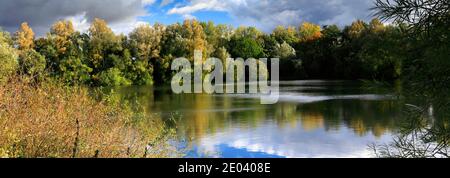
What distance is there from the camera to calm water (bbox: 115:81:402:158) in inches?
357

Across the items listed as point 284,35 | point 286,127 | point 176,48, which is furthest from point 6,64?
point 284,35

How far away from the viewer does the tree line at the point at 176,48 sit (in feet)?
104

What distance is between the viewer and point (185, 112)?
591 inches

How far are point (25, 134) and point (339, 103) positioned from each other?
45.1 ft

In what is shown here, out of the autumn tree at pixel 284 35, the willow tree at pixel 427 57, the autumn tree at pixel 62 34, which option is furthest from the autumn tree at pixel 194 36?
the willow tree at pixel 427 57

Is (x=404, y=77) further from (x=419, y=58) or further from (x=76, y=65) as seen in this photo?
(x=76, y=65)

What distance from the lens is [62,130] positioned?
4.86 m

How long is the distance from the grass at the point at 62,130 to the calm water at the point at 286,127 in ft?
3.47

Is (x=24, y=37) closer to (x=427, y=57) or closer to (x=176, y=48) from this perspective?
(x=176, y=48)

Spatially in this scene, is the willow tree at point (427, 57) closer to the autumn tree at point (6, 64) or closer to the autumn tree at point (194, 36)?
the autumn tree at point (6, 64)

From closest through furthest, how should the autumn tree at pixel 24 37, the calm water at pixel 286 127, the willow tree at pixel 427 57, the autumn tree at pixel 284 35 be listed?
the willow tree at pixel 427 57, the calm water at pixel 286 127, the autumn tree at pixel 24 37, the autumn tree at pixel 284 35

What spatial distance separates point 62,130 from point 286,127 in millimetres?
7594
